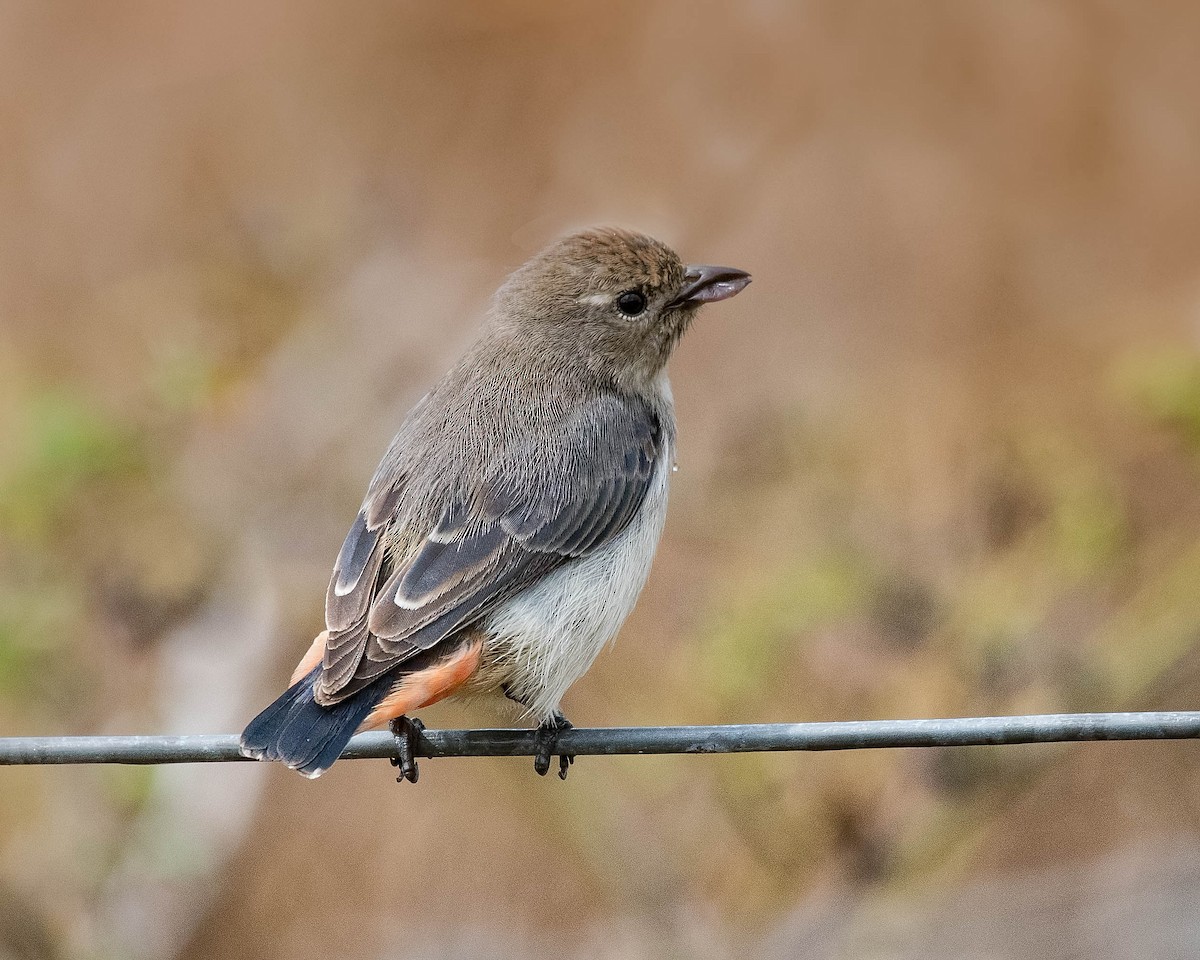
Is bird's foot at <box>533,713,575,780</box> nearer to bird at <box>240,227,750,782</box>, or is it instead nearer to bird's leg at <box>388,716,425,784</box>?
bird at <box>240,227,750,782</box>

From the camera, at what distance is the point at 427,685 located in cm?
344

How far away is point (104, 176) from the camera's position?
7168 millimetres

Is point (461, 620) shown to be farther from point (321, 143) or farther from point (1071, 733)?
point (321, 143)

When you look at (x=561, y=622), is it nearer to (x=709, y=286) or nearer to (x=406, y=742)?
(x=406, y=742)

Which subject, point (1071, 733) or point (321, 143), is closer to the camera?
point (1071, 733)

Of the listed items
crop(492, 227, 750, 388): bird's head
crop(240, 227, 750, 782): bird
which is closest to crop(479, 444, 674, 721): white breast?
crop(240, 227, 750, 782): bird

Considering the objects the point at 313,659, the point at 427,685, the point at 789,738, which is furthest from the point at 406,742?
the point at 789,738

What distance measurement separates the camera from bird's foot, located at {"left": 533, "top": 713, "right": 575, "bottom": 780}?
11.8ft

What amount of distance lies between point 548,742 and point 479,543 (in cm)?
54

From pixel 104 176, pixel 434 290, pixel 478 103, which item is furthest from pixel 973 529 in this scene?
pixel 104 176

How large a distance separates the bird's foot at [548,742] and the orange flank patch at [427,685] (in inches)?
9.4

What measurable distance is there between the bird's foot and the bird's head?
3.57 feet

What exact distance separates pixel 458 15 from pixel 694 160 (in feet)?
4.78

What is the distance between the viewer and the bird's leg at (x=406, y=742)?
138 inches
